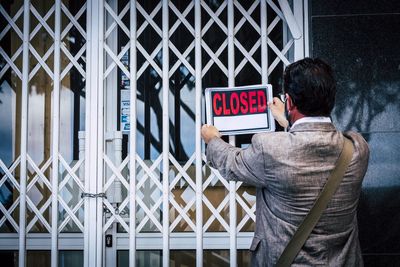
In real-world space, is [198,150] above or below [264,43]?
below

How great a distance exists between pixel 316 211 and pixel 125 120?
2.18 metres

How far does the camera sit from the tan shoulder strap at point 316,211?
272 cm

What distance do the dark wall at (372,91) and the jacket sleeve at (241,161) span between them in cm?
143

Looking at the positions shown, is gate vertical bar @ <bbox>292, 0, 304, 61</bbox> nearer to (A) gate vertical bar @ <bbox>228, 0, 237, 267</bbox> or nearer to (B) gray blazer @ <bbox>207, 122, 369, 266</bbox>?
(A) gate vertical bar @ <bbox>228, 0, 237, 267</bbox>

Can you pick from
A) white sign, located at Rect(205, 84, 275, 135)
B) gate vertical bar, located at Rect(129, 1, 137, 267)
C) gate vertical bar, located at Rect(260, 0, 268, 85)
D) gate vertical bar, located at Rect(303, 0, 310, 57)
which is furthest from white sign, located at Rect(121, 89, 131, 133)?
gate vertical bar, located at Rect(303, 0, 310, 57)

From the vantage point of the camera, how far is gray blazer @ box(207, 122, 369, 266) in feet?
8.91

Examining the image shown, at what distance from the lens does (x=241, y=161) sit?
9.43ft

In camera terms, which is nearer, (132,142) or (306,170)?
(306,170)

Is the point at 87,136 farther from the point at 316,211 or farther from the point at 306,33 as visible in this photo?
the point at 316,211

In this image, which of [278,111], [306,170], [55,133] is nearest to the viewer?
[306,170]

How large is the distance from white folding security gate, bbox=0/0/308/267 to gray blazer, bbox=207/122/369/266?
136 cm

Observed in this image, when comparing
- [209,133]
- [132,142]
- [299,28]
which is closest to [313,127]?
[209,133]

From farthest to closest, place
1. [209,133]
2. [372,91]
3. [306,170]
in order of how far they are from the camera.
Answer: [372,91]
[209,133]
[306,170]

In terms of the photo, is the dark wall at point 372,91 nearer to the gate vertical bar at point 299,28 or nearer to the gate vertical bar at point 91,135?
the gate vertical bar at point 299,28
